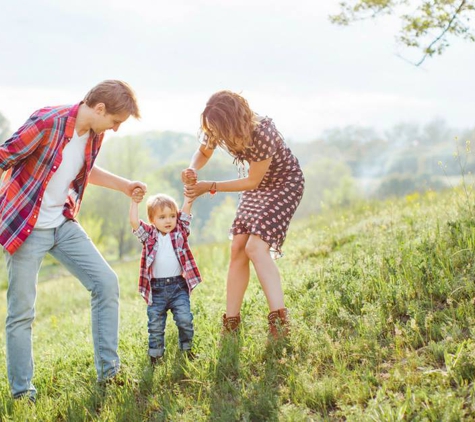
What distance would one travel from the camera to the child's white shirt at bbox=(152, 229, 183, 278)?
488 cm

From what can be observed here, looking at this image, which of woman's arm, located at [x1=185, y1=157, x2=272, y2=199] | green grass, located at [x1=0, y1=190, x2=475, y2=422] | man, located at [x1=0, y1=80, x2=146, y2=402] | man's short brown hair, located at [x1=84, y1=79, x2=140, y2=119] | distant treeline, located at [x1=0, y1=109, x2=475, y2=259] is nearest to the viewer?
green grass, located at [x1=0, y1=190, x2=475, y2=422]

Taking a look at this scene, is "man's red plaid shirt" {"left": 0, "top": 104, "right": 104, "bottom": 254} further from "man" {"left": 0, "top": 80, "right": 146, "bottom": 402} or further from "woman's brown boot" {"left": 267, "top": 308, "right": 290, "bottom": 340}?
"woman's brown boot" {"left": 267, "top": 308, "right": 290, "bottom": 340}

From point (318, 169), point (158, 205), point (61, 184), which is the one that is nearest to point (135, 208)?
point (158, 205)

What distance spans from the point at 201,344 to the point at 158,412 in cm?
85

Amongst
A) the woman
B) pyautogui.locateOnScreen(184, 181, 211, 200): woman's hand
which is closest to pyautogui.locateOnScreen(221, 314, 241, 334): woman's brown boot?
the woman

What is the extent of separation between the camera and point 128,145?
2019 inches

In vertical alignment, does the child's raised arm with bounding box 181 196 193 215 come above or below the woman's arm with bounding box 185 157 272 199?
below

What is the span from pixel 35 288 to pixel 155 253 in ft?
3.05

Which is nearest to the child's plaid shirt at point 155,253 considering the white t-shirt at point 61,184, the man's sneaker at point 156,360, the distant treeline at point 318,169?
the man's sneaker at point 156,360

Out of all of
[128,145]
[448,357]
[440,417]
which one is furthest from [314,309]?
[128,145]

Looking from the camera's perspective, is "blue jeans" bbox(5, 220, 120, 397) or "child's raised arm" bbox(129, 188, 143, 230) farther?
"child's raised arm" bbox(129, 188, 143, 230)

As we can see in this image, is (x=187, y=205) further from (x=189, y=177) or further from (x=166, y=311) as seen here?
(x=166, y=311)

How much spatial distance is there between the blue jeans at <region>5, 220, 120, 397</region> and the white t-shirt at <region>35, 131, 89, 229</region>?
8 cm

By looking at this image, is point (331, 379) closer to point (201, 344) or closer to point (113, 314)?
point (201, 344)
